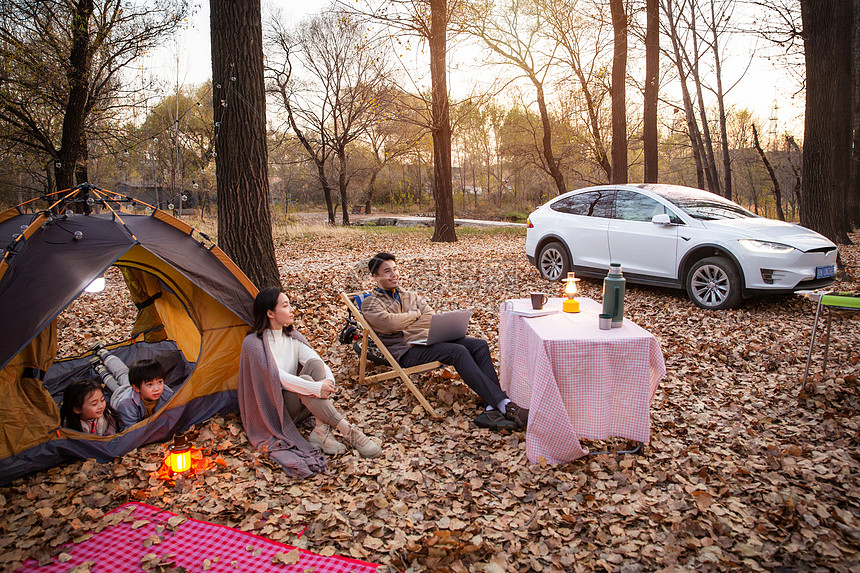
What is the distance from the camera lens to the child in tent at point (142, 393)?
4.07 metres

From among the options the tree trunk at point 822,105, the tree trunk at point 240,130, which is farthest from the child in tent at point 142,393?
the tree trunk at point 822,105

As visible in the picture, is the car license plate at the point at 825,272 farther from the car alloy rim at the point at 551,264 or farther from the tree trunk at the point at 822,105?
the car alloy rim at the point at 551,264

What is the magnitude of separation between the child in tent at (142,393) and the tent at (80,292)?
0.22 m

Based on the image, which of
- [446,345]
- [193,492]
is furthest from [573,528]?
[193,492]

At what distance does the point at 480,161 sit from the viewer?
45.1 meters

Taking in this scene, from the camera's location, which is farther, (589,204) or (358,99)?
(358,99)

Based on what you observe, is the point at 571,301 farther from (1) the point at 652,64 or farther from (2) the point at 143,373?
(1) the point at 652,64

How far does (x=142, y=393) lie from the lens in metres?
4.13

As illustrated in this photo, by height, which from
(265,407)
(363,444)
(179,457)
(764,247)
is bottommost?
(363,444)

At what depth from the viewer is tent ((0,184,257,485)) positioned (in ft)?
11.1

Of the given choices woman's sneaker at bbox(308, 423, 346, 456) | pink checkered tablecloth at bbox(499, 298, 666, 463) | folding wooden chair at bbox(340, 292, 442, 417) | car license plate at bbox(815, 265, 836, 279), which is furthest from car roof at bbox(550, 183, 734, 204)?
woman's sneaker at bbox(308, 423, 346, 456)

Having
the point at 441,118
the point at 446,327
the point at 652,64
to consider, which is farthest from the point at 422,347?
the point at 441,118

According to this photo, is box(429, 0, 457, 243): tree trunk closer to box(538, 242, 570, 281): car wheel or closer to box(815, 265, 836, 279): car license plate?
box(538, 242, 570, 281): car wheel

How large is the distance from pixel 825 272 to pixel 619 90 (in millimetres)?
7041
